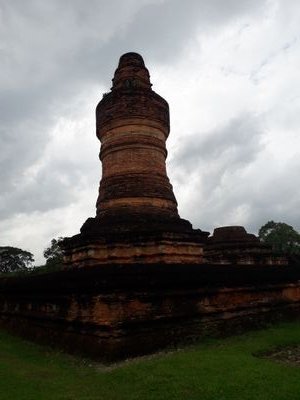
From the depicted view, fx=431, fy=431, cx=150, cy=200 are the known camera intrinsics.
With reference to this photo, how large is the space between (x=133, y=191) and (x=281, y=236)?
38261mm

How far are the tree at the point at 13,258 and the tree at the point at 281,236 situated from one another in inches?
1163

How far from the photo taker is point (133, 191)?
11.3 metres

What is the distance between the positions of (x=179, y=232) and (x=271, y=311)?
10.3 feet

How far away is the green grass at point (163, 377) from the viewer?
5180 millimetres

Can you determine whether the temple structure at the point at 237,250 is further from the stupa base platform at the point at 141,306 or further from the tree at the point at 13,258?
the tree at the point at 13,258

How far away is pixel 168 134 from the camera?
1293cm

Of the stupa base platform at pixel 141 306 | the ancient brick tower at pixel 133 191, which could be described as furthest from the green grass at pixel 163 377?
the ancient brick tower at pixel 133 191

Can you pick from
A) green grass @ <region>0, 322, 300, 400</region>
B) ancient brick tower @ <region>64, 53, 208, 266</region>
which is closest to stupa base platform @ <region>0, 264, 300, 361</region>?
green grass @ <region>0, 322, 300, 400</region>

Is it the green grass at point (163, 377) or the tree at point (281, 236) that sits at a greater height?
the tree at point (281, 236)

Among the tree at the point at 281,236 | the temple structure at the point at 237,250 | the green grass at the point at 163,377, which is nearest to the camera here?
the green grass at the point at 163,377

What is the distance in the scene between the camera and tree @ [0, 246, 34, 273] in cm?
5425

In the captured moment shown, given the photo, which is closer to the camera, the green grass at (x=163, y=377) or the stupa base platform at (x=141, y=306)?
the green grass at (x=163, y=377)

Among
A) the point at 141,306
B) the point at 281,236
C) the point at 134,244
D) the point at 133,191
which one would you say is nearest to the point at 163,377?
the point at 141,306

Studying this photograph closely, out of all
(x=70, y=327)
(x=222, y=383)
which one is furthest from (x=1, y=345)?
(x=222, y=383)
